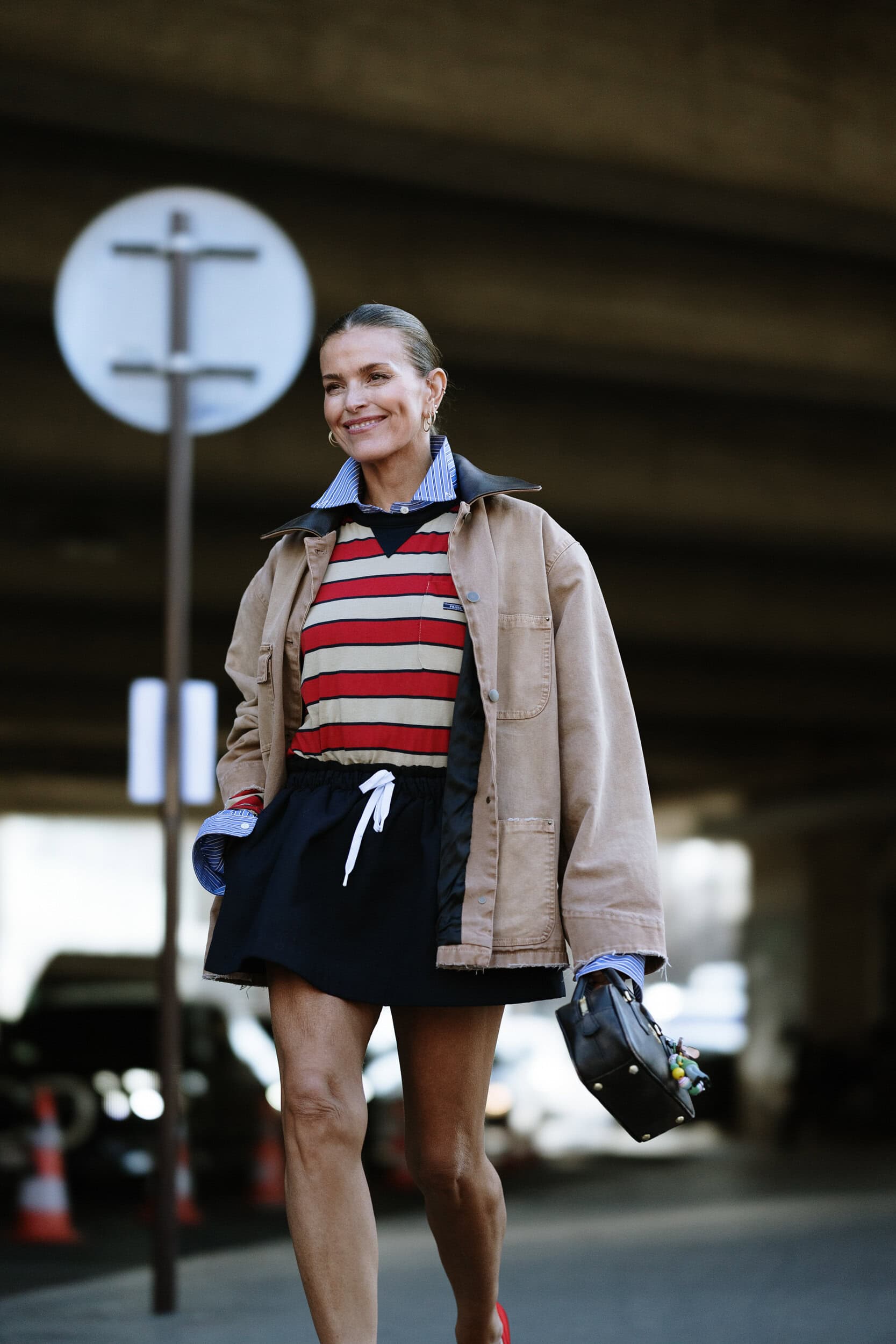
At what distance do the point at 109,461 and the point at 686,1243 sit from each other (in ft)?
23.3

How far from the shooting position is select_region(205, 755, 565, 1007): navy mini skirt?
350 cm

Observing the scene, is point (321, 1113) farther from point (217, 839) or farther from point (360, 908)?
point (217, 839)

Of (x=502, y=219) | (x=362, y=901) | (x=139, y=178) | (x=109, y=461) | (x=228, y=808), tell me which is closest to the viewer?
(x=362, y=901)

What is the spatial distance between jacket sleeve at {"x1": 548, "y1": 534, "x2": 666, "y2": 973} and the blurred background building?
9.53ft

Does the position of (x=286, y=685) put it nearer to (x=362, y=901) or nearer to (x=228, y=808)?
(x=228, y=808)

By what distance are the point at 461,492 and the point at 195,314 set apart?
3345 mm

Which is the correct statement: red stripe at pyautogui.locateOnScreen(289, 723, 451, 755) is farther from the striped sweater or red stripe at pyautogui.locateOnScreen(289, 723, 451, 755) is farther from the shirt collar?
the shirt collar

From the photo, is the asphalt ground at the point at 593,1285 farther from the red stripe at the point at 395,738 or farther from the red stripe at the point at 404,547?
the red stripe at the point at 404,547

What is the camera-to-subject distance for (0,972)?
48.1 meters

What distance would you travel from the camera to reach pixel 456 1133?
3.61 metres

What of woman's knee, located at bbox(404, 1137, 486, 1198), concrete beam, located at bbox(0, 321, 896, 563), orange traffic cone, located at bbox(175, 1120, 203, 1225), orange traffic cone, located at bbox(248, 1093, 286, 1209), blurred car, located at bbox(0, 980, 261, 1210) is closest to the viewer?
woman's knee, located at bbox(404, 1137, 486, 1198)

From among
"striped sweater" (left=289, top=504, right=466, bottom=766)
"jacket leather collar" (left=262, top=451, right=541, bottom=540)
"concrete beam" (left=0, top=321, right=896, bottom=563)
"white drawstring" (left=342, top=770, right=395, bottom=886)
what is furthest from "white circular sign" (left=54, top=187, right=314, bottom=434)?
"concrete beam" (left=0, top=321, right=896, bottom=563)

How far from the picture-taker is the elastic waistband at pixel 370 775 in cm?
361

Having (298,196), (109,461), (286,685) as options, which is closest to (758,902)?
(109,461)
